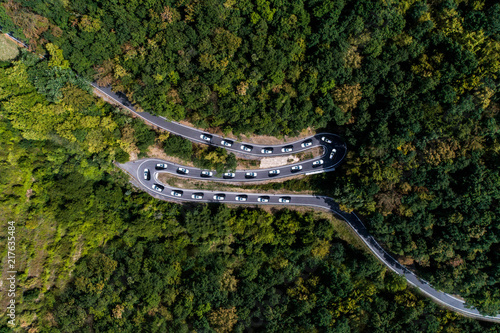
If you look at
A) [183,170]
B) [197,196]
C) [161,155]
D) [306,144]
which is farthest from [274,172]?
[161,155]

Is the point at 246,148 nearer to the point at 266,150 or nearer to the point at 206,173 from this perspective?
the point at 266,150

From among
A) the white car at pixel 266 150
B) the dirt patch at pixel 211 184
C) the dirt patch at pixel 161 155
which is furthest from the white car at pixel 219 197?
the white car at pixel 266 150

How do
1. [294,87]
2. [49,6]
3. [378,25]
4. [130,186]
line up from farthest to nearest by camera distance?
[130,186]
[294,87]
[378,25]
[49,6]

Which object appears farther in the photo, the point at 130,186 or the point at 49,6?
the point at 130,186

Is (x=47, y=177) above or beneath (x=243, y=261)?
above

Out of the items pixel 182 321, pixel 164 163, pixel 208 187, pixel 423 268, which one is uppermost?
pixel 164 163

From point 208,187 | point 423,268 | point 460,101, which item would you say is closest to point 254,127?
point 208,187

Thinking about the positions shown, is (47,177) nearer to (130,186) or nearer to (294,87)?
(130,186)

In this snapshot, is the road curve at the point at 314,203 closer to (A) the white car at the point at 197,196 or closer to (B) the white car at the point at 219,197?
(B) the white car at the point at 219,197
